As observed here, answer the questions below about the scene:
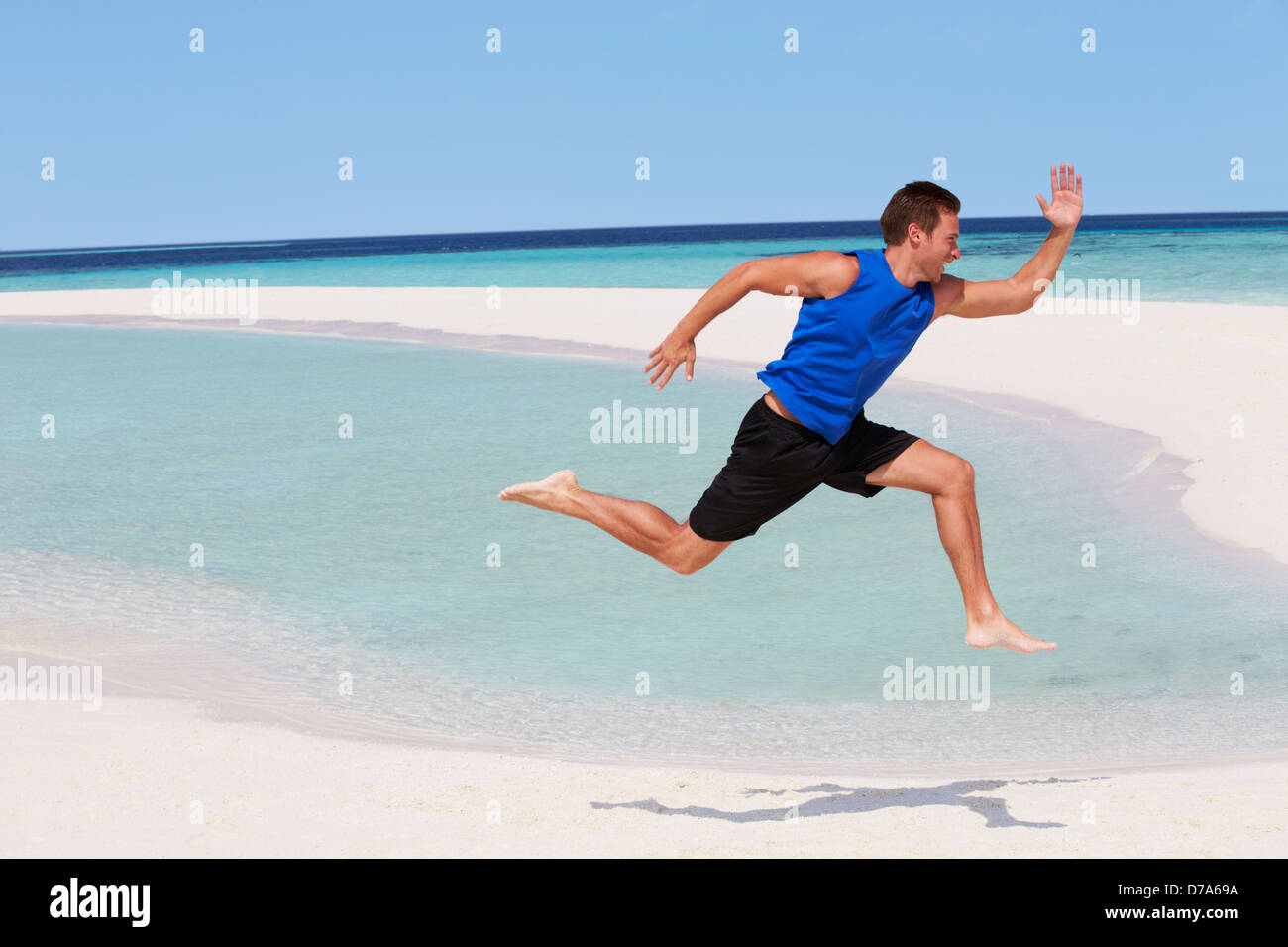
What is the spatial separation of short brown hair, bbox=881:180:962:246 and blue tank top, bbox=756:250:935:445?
0.11 metres

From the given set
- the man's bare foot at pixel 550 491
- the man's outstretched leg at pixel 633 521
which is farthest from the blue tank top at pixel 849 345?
the man's bare foot at pixel 550 491

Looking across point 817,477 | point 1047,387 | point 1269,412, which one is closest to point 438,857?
point 817,477

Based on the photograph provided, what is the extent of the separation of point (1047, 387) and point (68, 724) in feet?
42.1

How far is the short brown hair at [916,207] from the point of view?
13.7ft

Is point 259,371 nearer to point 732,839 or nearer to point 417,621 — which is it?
point 417,621

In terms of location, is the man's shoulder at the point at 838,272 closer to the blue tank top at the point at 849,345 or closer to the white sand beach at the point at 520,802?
the blue tank top at the point at 849,345

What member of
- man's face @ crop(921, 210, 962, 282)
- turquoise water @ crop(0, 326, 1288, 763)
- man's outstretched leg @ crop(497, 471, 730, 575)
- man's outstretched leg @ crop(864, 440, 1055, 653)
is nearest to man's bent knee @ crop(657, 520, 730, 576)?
man's outstretched leg @ crop(497, 471, 730, 575)

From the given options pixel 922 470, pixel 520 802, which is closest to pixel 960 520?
pixel 922 470

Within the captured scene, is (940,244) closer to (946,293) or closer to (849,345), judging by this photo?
(946,293)

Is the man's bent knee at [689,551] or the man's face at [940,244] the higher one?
the man's face at [940,244]

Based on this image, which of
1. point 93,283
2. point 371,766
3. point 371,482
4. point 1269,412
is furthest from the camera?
point 93,283

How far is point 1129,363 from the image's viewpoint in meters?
16.6

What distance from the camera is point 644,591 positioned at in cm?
803

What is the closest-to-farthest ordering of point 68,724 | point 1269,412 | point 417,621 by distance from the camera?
point 68,724 → point 417,621 → point 1269,412
